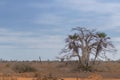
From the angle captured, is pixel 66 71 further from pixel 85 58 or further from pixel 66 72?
pixel 85 58

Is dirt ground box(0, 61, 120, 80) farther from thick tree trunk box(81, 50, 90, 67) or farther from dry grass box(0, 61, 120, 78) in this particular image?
thick tree trunk box(81, 50, 90, 67)

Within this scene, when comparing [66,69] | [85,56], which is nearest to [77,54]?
[85,56]

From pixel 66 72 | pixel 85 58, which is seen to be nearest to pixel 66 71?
pixel 66 72

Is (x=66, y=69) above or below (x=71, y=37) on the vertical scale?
below

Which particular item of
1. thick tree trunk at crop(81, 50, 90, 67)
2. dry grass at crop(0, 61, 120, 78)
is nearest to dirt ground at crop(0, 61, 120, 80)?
dry grass at crop(0, 61, 120, 78)

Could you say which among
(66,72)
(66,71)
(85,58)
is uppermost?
(85,58)

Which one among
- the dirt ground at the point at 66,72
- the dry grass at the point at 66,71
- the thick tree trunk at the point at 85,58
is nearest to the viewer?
the dirt ground at the point at 66,72

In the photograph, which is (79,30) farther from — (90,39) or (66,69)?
(66,69)

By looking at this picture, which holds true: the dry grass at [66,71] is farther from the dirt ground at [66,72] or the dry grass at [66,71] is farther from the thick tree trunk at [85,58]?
the thick tree trunk at [85,58]

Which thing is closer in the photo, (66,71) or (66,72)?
(66,72)

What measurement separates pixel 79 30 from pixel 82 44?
65.1 inches

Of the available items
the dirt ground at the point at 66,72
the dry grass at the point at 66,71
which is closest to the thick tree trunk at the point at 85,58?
the dirt ground at the point at 66,72

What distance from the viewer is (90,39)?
169 ft

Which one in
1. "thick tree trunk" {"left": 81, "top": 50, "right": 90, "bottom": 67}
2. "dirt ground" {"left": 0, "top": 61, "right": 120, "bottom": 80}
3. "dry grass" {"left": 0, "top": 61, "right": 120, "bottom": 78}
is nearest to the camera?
"dirt ground" {"left": 0, "top": 61, "right": 120, "bottom": 80}
